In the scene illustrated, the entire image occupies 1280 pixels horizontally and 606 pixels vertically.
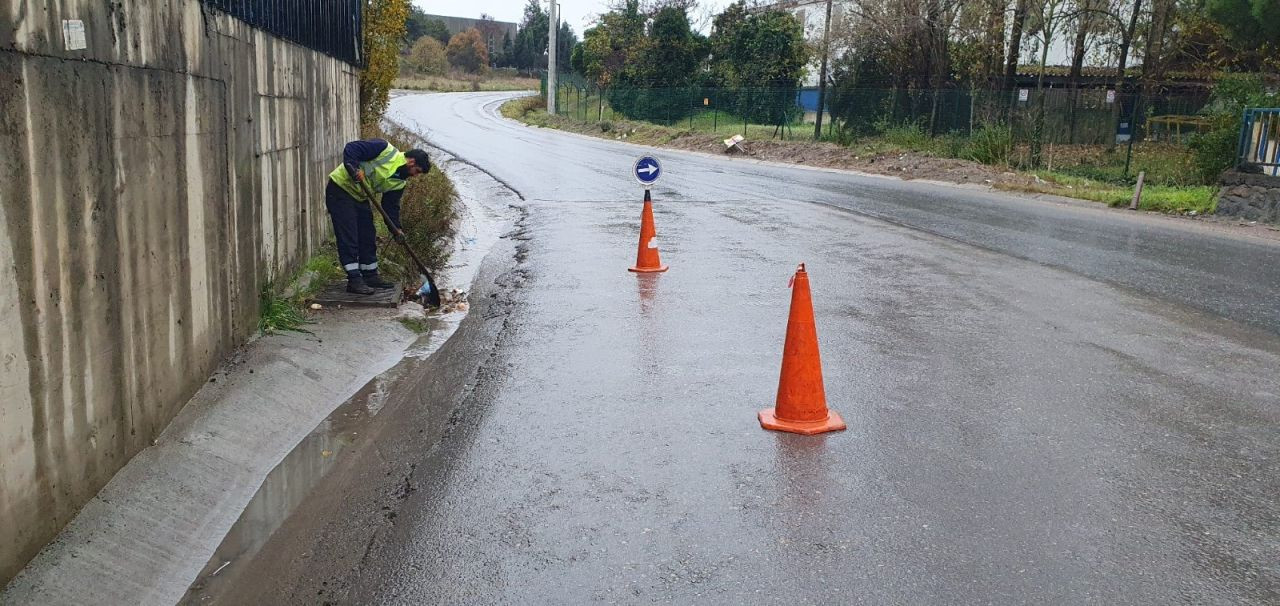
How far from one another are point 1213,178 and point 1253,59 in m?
8.70

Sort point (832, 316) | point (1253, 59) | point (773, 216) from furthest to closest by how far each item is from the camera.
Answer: point (1253, 59) < point (773, 216) < point (832, 316)

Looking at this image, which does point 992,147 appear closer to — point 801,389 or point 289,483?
point 801,389

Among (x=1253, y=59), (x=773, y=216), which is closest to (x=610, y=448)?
(x=773, y=216)

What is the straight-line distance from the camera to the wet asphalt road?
12.9 ft

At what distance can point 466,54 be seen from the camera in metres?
105

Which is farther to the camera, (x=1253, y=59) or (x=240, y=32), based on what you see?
(x=1253, y=59)

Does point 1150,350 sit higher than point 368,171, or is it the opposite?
point 368,171

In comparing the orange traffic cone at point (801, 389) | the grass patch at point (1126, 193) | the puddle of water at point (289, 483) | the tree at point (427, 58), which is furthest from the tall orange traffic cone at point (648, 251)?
the tree at point (427, 58)

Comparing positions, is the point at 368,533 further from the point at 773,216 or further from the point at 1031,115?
the point at 1031,115

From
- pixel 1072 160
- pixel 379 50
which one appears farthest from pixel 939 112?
pixel 379 50

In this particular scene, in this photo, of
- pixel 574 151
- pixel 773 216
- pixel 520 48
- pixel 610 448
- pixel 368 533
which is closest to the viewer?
pixel 368 533

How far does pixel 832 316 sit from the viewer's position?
27.7 ft

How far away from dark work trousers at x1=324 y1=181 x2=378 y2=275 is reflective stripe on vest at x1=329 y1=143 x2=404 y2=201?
6cm

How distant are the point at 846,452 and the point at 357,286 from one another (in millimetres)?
4710
